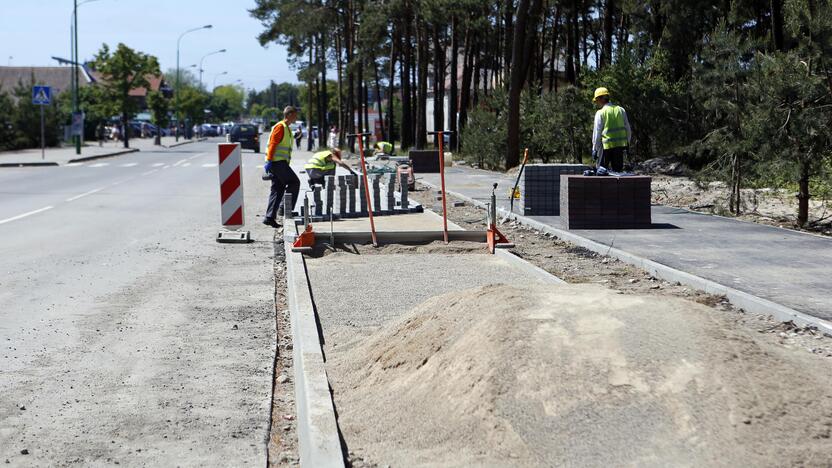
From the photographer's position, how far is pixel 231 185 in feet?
48.1

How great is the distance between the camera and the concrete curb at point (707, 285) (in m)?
7.26

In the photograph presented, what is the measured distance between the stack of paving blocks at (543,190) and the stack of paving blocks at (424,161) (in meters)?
A: 16.4

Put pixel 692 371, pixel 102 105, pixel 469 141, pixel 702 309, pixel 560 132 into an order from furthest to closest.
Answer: pixel 102 105
pixel 469 141
pixel 560 132
pixel 702 309
pixel 692 371

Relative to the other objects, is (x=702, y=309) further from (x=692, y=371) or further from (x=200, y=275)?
(x=200, y=275)

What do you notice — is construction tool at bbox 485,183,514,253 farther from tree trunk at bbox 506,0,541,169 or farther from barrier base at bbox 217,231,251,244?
tree trunk at bbox 506,0,541,169

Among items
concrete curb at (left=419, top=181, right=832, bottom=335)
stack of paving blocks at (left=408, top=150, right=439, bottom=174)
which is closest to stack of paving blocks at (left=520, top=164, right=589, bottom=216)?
concrete curb at (left=419, top=181, right=832, bottom=335)

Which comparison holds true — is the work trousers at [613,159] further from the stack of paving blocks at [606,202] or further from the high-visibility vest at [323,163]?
the high-visibility vest at [323,163]

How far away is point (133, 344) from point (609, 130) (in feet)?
32.2

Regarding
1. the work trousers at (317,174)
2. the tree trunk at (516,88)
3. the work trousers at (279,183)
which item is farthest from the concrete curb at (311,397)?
the tree trunk at (516,88)

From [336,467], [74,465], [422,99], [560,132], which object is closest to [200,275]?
[74,465]

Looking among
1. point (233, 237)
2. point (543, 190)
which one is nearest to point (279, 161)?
point (233, 237)

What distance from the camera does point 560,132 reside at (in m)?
27.9

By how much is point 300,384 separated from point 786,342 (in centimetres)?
319

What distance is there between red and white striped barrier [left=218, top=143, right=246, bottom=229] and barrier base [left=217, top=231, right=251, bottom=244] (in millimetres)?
148
